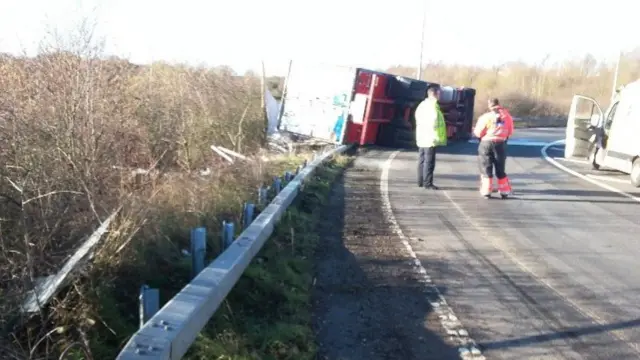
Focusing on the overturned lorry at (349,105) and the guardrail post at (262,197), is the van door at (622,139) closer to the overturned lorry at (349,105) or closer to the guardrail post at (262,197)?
the overturned lorry at (349,105)

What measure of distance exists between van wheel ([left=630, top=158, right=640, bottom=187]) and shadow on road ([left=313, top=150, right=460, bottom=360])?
7.23 metres

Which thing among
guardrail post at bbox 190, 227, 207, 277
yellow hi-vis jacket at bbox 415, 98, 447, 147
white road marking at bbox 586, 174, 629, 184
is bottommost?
white road marking at bbox 586, 174, 629, 184

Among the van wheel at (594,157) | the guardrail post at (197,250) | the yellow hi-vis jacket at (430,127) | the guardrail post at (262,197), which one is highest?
the yellow hi-vis jacket at (430,127)

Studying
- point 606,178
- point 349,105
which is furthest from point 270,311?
point 349,105

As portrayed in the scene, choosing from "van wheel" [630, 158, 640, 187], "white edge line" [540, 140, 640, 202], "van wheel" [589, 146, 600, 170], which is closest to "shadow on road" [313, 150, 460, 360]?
"white edge line" [540, 140, 640, 202]

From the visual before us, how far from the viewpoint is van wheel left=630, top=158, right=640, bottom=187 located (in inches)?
544

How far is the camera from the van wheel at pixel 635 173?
45.3 feet

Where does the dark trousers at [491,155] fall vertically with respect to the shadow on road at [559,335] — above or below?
above

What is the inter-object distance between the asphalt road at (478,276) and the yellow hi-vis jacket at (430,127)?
898mm

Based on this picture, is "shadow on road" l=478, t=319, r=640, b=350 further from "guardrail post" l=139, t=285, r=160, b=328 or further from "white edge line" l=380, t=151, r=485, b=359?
"guardrail post" l=139, t=285, r=160, b=328

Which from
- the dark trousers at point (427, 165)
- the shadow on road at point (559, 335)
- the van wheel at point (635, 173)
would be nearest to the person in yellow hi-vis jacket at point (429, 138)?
the dark trousers at point (427, 165)

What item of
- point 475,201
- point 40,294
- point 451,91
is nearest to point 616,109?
point 475,201

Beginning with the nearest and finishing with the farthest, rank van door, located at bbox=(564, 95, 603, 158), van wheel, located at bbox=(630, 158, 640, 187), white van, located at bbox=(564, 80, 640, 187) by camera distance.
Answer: van wheel, located at bbox=(630, 158, 640, 187), white van, located at bbox=(564, 80, 640, 187), van door, located at bbox=(564, 95, 603, 158)

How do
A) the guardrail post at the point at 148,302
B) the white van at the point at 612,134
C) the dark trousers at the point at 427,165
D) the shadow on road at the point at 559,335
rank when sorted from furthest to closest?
the white van at the point at 612,134, the dark trousers at the point at 427,165, the shadow on road at the point at 559,335, the guardrail post at the point at 148,302
